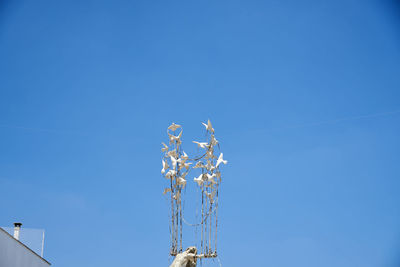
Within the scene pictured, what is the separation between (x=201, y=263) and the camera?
19250mm

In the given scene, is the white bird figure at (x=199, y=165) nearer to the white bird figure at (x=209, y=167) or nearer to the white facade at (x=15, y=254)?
the white bird figure at (x=209, y=167)

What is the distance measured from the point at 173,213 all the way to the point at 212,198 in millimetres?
1468

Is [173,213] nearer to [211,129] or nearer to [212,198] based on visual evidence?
[212,198]

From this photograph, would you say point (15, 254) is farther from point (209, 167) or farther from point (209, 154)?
point (209, 154)

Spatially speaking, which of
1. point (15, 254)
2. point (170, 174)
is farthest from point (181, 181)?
point (15, 254)

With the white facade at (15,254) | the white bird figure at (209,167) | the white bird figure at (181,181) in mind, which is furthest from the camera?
the white facade at (15,254)

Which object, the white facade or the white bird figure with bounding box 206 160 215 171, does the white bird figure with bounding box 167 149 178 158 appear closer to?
the white bird figure with bounding box 206 160 215 171

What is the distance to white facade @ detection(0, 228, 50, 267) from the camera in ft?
77.7

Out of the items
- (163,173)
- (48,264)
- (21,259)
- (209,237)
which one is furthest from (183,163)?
(48,264)

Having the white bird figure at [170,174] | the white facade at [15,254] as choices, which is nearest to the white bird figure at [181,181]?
the white bird figure at [170,174]

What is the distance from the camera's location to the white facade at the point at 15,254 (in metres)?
23.7

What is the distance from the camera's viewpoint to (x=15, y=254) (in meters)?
25.1

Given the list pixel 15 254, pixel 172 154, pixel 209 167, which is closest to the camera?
pixel 209 167

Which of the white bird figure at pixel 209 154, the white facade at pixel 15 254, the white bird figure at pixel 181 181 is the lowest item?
the white facade at pixel 15 254
